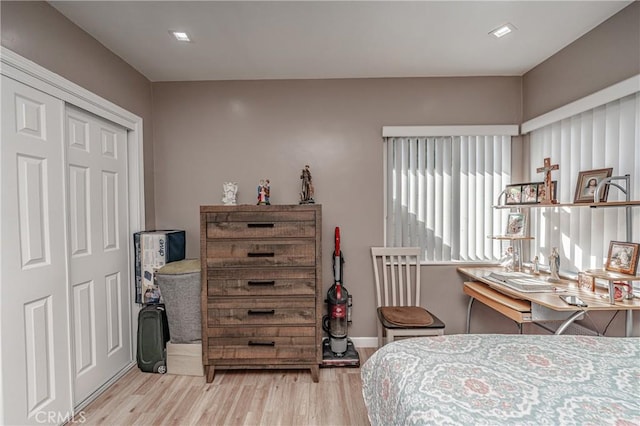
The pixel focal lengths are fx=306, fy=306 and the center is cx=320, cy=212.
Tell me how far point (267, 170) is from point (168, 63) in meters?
1.17

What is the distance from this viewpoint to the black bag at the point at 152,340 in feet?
7.98

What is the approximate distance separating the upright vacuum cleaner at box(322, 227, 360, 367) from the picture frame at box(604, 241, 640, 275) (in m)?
1.75

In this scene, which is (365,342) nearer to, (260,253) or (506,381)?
(260,253)

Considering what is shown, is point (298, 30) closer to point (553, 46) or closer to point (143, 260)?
point (553, 46)

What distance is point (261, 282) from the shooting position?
2.29 metres

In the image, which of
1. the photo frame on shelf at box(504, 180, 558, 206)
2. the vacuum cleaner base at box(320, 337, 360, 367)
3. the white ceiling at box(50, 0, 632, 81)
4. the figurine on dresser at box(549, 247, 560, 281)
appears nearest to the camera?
the white ceiling at box(50, 0, 632, 81)

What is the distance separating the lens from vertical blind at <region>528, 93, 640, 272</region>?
74.3 inches

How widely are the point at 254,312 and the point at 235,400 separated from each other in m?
0.58

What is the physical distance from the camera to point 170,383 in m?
2.31

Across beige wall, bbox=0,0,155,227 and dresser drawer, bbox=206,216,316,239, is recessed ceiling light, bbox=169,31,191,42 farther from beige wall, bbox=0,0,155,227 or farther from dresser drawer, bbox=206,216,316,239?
dresser drawer, bbox=206,216,316,239

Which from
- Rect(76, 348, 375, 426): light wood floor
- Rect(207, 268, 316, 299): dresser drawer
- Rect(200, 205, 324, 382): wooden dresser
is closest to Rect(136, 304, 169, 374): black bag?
Rect(76, 348, 375, 426): light wood floor

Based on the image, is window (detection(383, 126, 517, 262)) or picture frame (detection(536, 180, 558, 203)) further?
window (detection(383, 126, 517, 262))

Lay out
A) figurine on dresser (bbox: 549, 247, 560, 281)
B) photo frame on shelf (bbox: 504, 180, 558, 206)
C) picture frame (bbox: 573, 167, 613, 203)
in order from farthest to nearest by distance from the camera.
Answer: photo frame on shelf (bbox: 504, 180, 558, 206), figurine on dresser (bbox: 549, 247, 560, 281), picture frame (bbox: 573, 167, 613, 203)

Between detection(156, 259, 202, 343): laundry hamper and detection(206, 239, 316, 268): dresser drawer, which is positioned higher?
detection(206, 239, 316, 268): dresser drawer
